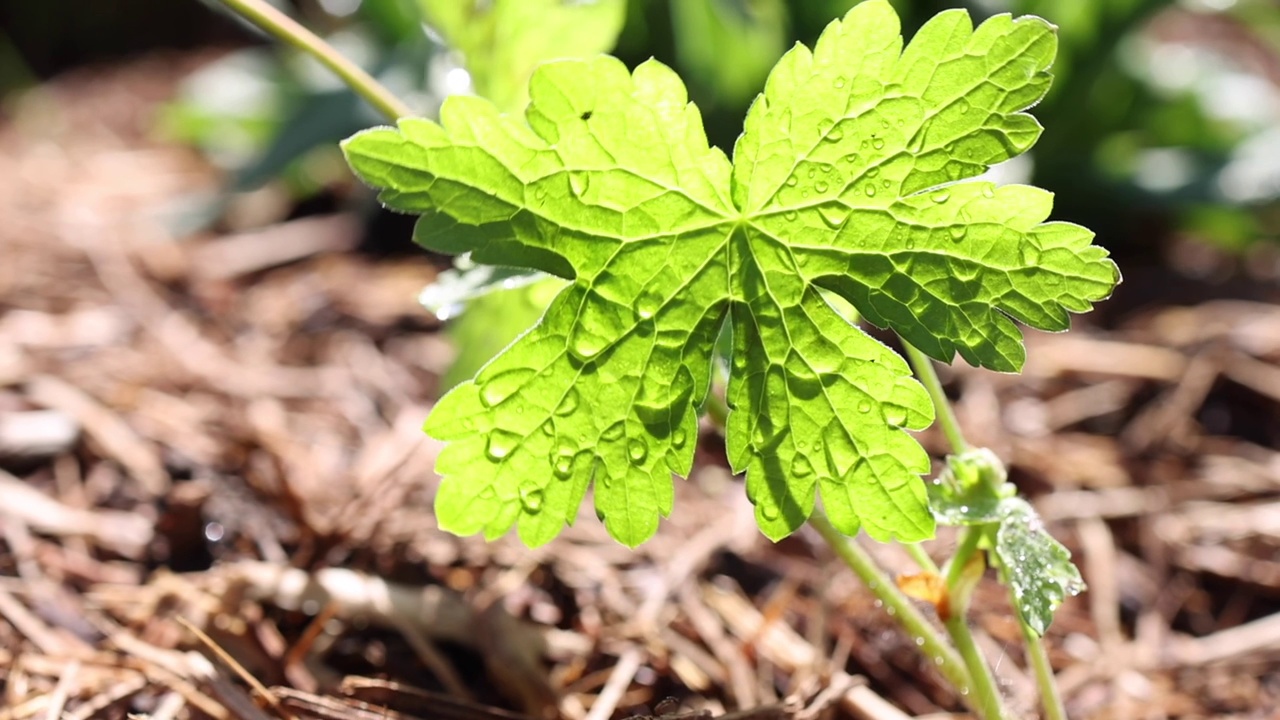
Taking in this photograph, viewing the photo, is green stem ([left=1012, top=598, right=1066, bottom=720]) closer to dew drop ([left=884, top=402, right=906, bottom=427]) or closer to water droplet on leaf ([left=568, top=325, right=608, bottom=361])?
dew drop ([left=884, top=402, right=906, bottom=427])

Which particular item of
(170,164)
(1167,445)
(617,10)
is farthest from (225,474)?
(170,164)

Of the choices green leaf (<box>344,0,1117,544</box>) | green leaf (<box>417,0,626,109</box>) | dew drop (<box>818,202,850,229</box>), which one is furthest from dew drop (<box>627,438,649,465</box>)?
green leaf (<box>417,0,626,109</box>)

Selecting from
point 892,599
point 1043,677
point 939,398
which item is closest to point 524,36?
point 939,398

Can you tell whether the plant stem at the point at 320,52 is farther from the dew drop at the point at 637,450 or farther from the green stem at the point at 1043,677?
the green stem at the point at 1043,677

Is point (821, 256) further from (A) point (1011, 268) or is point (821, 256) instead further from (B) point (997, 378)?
(B) point (997, 378)

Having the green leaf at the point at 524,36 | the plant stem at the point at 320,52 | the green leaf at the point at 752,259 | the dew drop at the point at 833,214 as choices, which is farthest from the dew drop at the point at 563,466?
the green leaf at the point at 524,36

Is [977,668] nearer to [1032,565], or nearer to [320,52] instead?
[1032,565]
